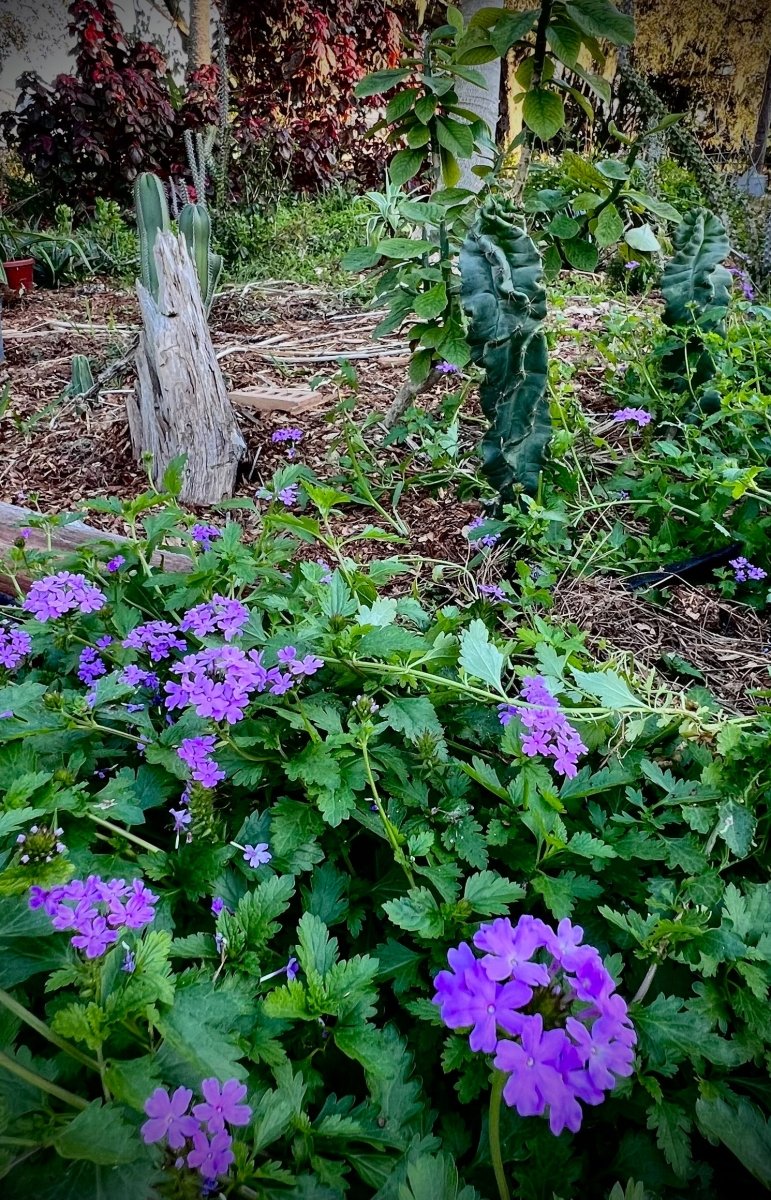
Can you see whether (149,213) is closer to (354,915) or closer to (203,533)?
(203,533)

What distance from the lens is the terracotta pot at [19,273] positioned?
14.9 feet

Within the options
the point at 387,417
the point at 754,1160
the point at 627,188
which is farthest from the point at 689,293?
the point at 754,1160

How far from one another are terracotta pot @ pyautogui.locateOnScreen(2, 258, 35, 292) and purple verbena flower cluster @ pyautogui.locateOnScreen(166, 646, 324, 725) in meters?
4.47

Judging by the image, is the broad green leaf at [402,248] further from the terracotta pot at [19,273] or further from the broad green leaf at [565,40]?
the terracotta pot at [19,273]

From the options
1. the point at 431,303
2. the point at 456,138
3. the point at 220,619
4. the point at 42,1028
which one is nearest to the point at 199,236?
the point at 456,138

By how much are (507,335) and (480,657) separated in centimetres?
98

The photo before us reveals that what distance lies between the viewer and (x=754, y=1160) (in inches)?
30.5

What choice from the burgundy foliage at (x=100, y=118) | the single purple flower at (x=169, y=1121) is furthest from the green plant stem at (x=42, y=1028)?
the burgundy foliage at (x=100, y=118)

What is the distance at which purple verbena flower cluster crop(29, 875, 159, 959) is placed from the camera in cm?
70

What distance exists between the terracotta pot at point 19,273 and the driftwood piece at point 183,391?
271 centimetres

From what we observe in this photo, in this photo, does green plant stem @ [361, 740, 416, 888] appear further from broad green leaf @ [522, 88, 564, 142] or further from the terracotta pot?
the terracotta pot

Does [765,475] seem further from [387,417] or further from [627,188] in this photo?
[387,417]

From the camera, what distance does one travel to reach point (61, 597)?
4.09 ft

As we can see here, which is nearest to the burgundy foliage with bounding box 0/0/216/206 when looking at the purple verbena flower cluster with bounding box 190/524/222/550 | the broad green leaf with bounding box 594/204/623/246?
the broad green leaf with bounding box 594/204/623/246
